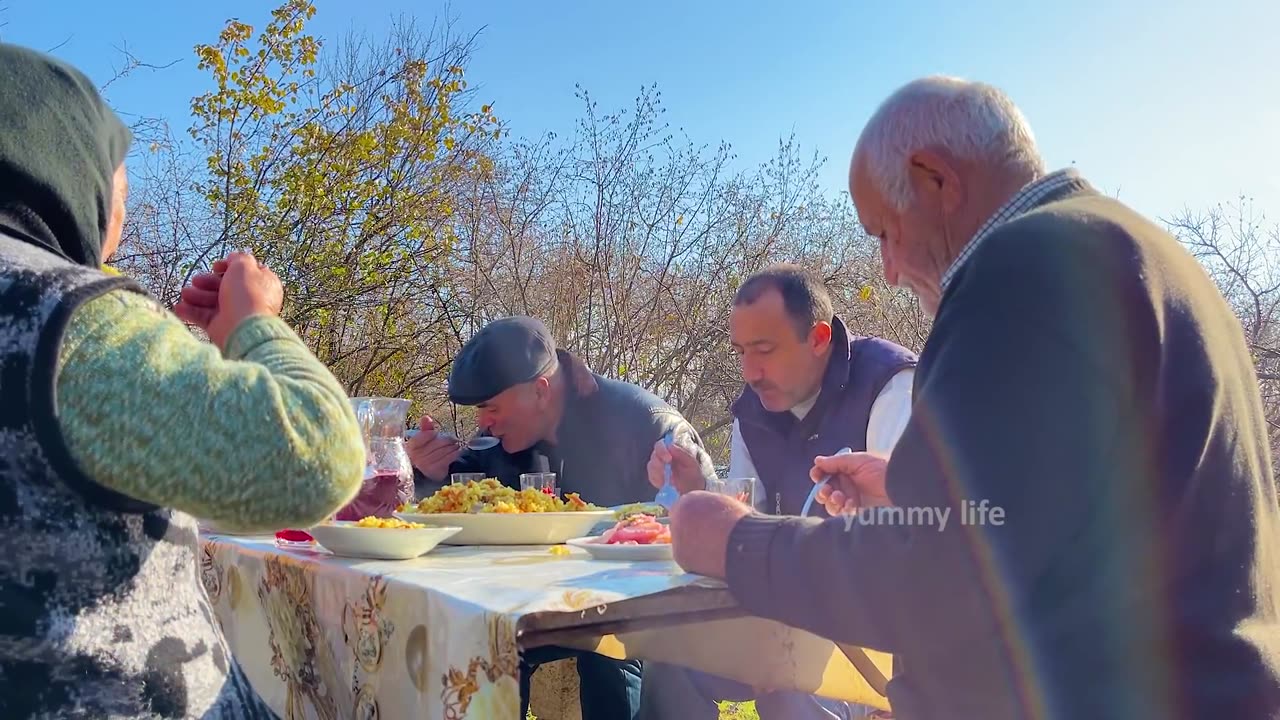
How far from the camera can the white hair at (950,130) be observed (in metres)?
1.48

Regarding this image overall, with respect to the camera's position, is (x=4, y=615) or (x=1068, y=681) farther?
(x=1068, y=681)

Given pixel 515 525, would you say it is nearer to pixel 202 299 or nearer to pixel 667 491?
pixel 667 491

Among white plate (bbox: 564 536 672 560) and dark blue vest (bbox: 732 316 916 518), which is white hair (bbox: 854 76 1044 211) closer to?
white plate (bbox: 564 536 672 560)

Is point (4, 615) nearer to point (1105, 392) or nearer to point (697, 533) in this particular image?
point (697, 533)

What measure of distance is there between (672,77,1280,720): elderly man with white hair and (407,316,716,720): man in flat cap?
1.97 meters

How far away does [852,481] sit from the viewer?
1.76 metres

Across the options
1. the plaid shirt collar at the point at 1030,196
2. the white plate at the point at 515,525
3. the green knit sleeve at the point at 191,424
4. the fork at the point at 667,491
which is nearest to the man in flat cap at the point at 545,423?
the fork at the point at 667,491

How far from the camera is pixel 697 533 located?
1442 mm

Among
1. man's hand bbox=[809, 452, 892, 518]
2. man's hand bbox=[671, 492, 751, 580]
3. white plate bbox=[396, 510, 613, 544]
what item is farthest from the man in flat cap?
man's hand bbox=[671, 492, 751, 580]

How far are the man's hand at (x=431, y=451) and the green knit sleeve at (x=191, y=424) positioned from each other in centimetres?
213

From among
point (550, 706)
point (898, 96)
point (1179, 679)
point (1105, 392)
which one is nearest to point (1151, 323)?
point (1105, 392)

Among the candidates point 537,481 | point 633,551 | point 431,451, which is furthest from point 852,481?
point 431,451

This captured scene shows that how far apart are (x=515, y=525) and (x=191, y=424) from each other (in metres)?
1.10

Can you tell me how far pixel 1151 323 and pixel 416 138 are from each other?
7200 millimetres
